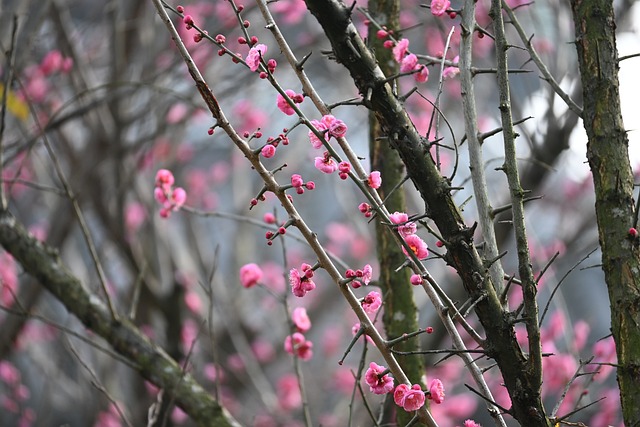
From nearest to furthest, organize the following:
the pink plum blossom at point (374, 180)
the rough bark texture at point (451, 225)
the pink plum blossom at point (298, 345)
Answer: the rough bark texture at point (451, 225) < the pink plum blossom at point (374, 180) < the pink plum blossom at point (298, 345)

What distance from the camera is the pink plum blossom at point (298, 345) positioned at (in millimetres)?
2389

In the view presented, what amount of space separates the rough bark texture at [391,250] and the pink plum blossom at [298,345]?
0.29 metres

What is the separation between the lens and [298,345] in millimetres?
2496

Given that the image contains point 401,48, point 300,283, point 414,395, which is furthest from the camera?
point 401,48

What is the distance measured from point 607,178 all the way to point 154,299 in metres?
3.82

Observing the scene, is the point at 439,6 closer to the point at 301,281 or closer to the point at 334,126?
the point at 334,126

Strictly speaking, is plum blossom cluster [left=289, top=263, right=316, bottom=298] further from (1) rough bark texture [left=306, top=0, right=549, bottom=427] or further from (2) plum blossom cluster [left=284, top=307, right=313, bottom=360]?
(2) plum blossom cluster [left=284, top=307, right=313, bottom=360]

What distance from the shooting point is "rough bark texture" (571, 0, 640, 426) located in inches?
67.7

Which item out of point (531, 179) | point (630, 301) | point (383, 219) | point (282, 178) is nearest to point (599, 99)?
point (630, 301)

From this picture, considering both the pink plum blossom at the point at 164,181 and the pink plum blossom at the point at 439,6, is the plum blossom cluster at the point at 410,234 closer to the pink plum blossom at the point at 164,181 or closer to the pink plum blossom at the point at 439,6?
the pink plum blossom at the point at 439,6

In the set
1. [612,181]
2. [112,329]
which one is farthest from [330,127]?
[112,329]

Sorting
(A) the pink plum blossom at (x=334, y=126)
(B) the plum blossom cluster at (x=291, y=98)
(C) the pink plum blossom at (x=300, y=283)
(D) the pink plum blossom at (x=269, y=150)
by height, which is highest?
(B) the plum blossom cluster at (x=291, y=98)

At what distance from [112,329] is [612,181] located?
1738mm

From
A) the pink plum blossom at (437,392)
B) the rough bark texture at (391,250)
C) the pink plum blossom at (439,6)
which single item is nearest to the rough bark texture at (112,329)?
the rough bark texture at (391,250)
